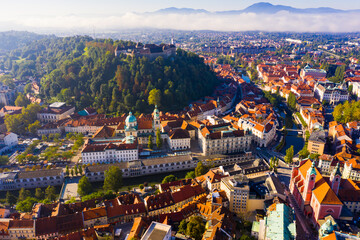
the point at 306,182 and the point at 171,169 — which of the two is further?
the point at 171,169

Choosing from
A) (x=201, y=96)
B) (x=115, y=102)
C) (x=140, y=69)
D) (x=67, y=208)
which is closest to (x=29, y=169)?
(x=67, y=208)

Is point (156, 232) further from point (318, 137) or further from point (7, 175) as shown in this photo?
point (318, 137)

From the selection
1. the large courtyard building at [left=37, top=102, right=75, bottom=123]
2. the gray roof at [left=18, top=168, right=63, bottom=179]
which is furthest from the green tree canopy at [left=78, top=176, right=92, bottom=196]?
the large courtyard building at [left=37, top=102, right=75, bottom=123]

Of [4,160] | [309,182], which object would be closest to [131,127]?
[4,160]

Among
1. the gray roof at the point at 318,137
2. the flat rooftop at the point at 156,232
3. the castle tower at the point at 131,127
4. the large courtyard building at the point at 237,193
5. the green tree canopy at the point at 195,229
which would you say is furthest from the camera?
the castle tower at the point at 131,127

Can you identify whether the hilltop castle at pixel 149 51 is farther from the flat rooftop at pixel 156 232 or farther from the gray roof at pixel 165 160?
the flat rooftop at pixel 156 232

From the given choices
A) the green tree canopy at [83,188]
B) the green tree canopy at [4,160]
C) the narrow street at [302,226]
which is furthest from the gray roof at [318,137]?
the green tree canopy at [4,160]

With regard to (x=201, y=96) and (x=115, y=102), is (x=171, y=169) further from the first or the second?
(x=201, y=96)
